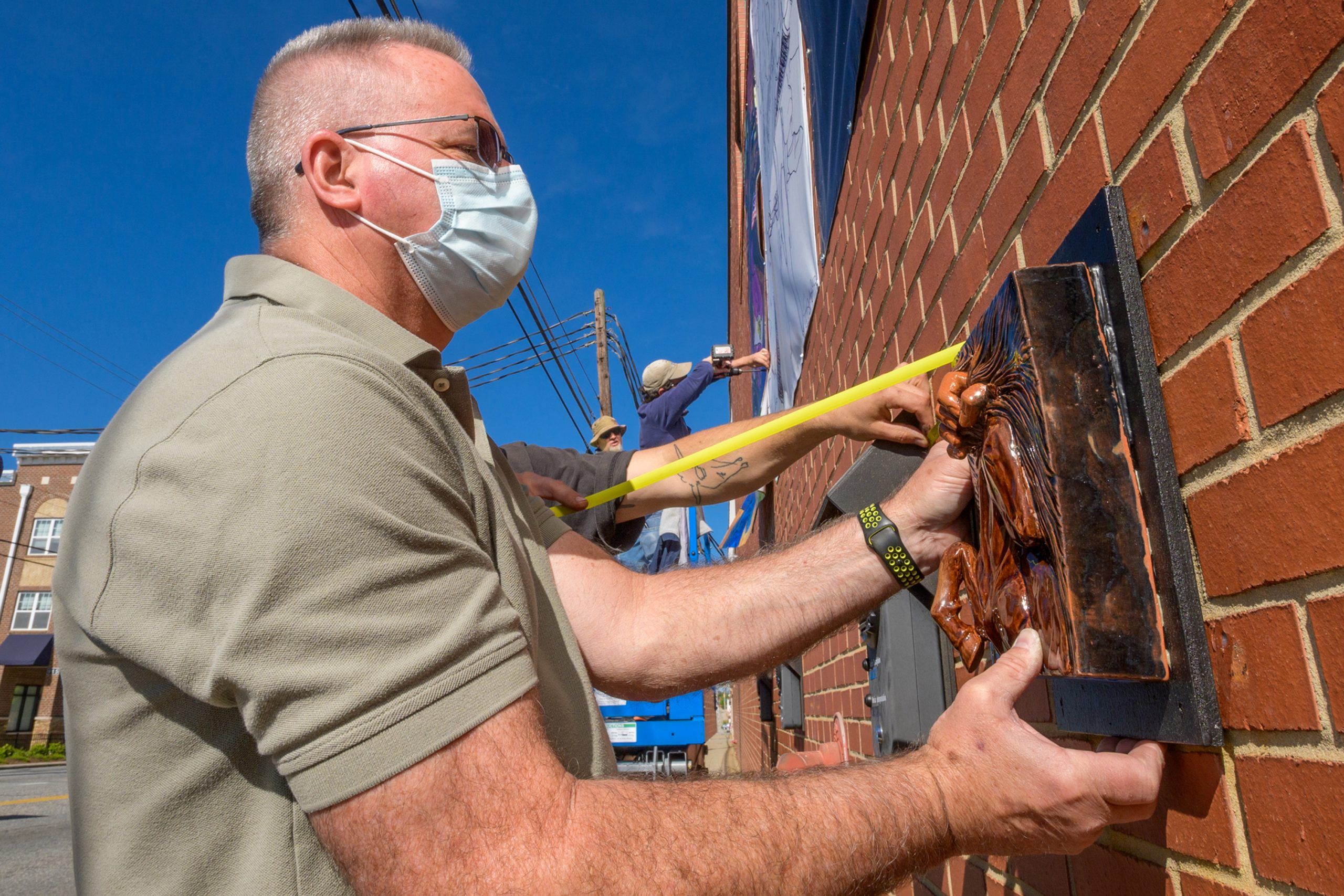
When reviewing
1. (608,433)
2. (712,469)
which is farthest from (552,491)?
(608,433)

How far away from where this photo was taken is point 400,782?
857 mm

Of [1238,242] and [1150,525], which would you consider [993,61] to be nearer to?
[1238,242]

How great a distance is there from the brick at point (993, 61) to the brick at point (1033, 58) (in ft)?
0.10

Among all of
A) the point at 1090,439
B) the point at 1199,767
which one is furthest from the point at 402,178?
the point at 1199,767

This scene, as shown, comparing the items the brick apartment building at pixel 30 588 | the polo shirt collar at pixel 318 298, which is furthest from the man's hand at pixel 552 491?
the brick apartment building at pixel 30 588

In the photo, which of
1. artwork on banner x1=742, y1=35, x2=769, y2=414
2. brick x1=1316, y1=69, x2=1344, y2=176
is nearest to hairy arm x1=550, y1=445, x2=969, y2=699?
brick x1=1316, y1=69, x2=1344, y2=176

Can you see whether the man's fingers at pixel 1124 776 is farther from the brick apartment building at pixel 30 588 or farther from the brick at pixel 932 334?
the brick apartment building at pixel 30 588

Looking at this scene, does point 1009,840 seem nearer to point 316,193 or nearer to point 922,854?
point 922,854

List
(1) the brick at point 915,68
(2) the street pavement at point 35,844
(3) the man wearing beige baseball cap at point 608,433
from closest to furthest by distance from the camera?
(1) the brick at point 915,68
(2) the street pavement at point 35,844
(3) the man wearing beige baseball cap at point 608,433

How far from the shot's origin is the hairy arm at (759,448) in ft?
5.92

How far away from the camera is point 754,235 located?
21.3ft

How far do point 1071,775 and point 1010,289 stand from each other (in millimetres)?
544

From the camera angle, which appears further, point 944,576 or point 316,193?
point 316,193

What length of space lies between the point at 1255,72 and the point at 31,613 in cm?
3533
